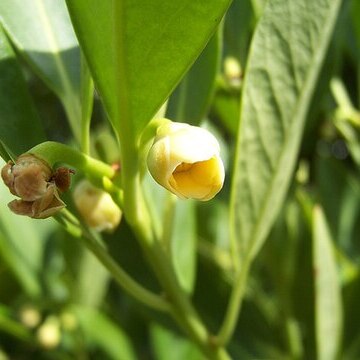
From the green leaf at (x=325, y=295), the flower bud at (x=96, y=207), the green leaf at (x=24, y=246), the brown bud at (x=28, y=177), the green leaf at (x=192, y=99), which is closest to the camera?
the brown bud at (x=28, y=177)

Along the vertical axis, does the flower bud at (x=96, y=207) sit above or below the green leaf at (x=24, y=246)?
above

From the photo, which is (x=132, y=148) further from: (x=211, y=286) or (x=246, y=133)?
(x=211, y=286)

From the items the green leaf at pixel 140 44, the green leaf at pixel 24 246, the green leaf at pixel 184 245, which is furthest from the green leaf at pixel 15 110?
the green leaf at pixel 24 246

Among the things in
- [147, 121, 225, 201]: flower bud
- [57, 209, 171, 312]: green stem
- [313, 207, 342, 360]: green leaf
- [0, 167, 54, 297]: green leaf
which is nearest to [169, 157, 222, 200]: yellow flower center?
[147, 121, 225, 201]: flower bud

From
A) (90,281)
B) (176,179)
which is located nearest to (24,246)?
(90,281)

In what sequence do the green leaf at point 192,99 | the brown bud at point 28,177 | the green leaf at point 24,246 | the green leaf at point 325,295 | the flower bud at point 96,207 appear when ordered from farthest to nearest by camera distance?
the green leaf at point 24,246, the green leaf at point 325,295, the green leaf at point 192,99, the flower bud at point 96,207, the brown bud at point 28,177

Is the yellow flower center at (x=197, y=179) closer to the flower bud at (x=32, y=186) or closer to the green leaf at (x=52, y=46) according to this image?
the flower bud at (x=32, y=186)

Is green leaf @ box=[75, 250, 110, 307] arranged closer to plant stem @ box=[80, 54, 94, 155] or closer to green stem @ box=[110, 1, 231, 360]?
green stem @ box=[110, 1, 231, 360]
